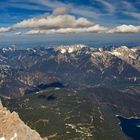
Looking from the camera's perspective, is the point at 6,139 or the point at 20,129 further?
the point at 20,129
